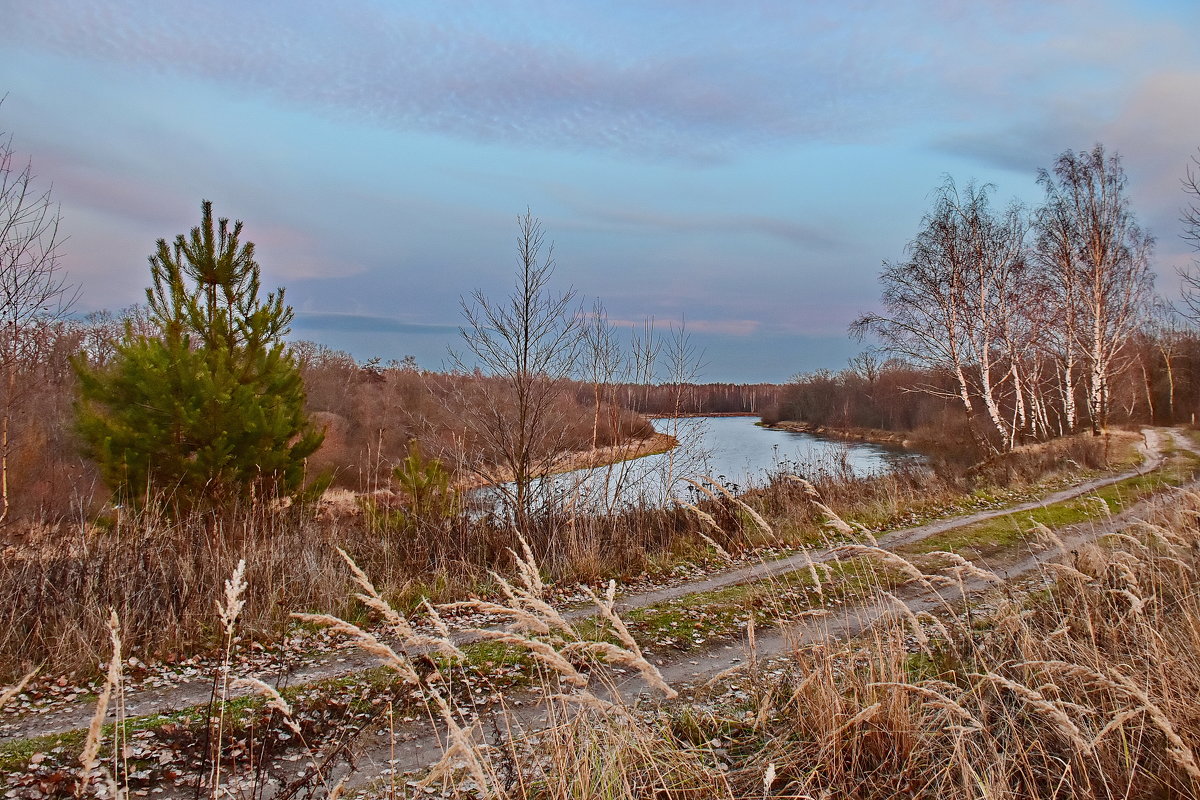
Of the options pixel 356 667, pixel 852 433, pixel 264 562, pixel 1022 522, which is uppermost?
pixel 852 433

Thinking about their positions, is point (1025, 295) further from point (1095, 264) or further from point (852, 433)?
point (852, 433)

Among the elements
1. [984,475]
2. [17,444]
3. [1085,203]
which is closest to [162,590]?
[17,444]

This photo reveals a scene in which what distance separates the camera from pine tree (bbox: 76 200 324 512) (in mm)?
11141

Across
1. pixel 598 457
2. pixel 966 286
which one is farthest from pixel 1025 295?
pixel 598 457

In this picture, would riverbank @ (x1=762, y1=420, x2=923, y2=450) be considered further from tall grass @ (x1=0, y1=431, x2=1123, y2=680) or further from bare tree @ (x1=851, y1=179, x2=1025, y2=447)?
tall grass @ (x1=0, y1=431, x2=1123, y2=680)

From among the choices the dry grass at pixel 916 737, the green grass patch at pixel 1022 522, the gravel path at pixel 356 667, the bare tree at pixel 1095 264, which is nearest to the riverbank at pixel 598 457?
the gravel path at pixel 356 667

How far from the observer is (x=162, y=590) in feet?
19.5

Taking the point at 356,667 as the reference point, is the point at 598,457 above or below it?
above

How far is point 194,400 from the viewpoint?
11.3 metres

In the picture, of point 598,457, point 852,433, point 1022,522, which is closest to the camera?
point 1022,522

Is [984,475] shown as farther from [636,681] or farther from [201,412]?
[201,412]

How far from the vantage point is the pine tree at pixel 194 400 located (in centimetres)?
1114

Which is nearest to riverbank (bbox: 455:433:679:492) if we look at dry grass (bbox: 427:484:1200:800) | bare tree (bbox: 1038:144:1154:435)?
dry grass (bbox: 427:484:1200:800)

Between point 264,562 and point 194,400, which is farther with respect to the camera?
point 194,400
